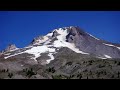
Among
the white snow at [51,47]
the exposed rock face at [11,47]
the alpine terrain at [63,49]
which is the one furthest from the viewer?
the exposed rock face at [11,47]

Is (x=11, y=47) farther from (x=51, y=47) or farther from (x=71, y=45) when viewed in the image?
(x=71, y=45)

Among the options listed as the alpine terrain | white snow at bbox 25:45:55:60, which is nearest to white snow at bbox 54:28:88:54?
the alpine terrain

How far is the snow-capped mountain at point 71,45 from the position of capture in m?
128

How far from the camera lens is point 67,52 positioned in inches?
4702

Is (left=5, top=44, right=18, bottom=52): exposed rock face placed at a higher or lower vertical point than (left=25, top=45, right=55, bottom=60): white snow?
lower

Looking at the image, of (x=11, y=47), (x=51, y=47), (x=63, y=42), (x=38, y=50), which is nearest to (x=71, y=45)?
(x=63, y=42)

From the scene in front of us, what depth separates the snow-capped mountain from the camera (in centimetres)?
12794

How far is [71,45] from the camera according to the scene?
5463 inches

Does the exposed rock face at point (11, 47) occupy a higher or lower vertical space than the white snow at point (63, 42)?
lower

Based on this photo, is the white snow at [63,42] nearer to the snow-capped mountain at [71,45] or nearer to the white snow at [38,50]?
the snow-capped mountain at [71,45]

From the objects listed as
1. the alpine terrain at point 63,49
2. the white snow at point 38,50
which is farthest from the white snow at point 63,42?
the white snow at point 38,50

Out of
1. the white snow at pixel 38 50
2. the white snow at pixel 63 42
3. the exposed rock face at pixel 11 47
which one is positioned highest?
the white snow at pixel 63 42

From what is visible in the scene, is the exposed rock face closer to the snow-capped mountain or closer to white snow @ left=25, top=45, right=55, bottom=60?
the snow-capped mountain
